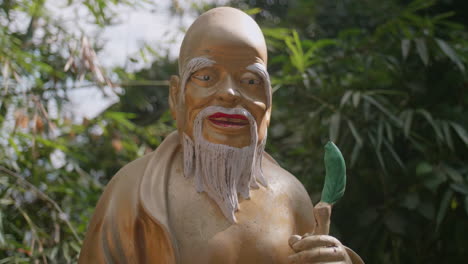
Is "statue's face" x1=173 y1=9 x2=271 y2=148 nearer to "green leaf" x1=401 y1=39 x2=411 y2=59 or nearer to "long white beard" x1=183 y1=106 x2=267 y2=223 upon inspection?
"long white beard" x1=183 y1=106 x2=267 y2=223

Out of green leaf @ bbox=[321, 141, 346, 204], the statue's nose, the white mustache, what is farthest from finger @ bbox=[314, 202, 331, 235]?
the statue's nose

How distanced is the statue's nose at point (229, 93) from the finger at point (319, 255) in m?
0.56

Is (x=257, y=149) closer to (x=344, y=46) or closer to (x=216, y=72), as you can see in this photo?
(x=216, y=72)

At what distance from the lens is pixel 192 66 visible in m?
2.11

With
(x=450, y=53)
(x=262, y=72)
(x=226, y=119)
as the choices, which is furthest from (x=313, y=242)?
(x=450, y=53)

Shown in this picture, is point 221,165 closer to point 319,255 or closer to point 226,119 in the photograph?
point 226,119

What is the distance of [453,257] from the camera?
12.7 ft

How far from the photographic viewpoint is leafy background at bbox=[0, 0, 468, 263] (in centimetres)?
357

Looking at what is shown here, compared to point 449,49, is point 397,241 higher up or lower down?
lower down

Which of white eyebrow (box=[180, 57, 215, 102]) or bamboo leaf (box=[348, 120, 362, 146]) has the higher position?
white eyebrow (box=[180, 57, 215, 102])

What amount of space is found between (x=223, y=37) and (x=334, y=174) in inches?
23.9

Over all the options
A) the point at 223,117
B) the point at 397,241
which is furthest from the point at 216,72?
the point at 397,241

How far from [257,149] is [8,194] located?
1.95 m

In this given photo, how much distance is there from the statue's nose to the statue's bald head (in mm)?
102
